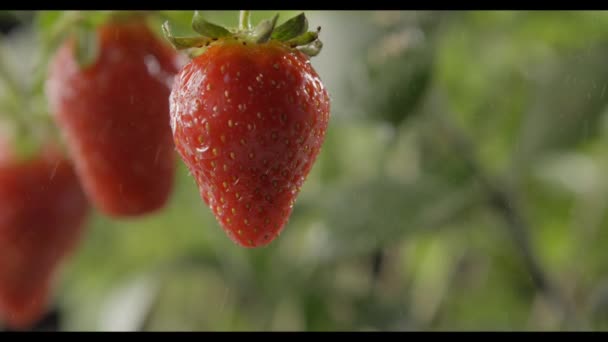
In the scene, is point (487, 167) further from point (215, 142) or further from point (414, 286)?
point (215, 142)

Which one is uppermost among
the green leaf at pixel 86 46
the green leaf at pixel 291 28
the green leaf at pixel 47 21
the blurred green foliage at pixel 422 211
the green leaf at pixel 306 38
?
the green leaf at pixel 291 28

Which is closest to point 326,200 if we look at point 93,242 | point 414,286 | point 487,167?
point 487,167

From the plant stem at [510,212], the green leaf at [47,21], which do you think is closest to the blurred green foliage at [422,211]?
the plant stem at [510,212]

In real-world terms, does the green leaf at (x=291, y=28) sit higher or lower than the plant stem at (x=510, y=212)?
higher

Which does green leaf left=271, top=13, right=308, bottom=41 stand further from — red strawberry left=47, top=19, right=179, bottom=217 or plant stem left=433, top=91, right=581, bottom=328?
plant stem left=433, top=91, right=581, bottom=328

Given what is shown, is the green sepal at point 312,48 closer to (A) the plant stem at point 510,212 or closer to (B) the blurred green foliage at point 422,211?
(B) the blurred green foliage at point 422,211

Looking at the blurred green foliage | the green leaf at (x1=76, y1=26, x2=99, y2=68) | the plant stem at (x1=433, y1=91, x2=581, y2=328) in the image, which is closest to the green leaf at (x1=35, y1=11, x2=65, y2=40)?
the green leaf at (x1=76, y1=26, x2=99, y2=68)

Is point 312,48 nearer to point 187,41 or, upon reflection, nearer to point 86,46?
point 187,41
